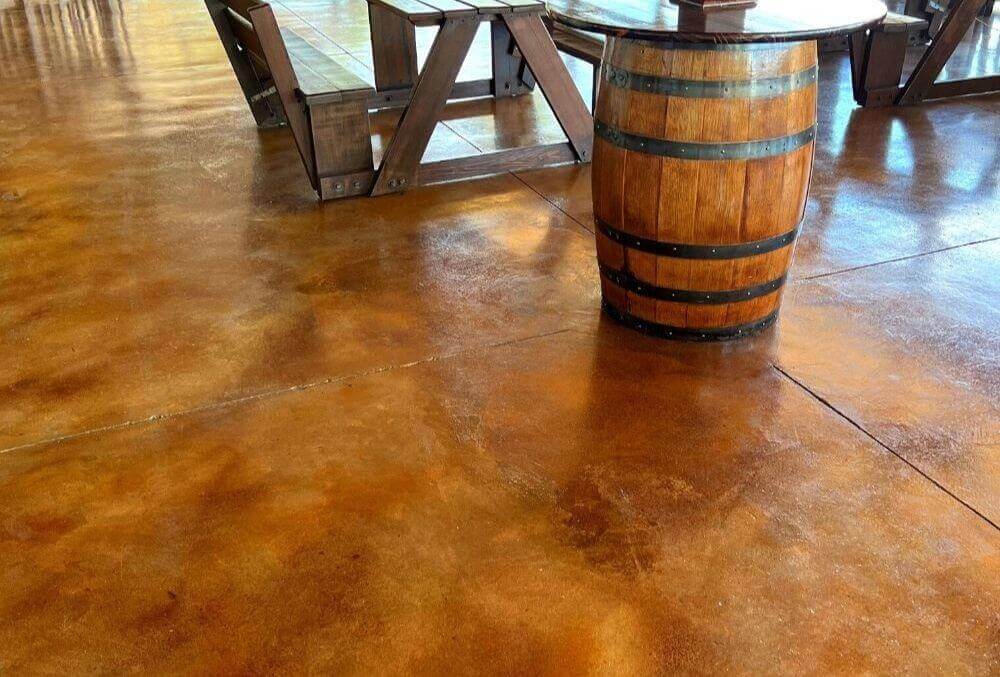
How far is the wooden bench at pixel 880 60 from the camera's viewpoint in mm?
4770

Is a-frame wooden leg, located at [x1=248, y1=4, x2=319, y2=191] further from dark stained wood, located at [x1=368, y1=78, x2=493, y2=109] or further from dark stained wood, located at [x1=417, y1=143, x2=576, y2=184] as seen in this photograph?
dark stained wood, located at [x1=368, y1=78, x2=493, y2=109]

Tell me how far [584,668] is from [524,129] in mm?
3362

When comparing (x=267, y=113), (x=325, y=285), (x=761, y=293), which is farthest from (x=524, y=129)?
(x=761, y=293)

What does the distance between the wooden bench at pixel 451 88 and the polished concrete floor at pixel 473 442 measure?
0.16m

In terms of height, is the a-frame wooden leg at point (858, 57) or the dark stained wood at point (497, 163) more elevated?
the a-frame wooden leg at point (858, 57)

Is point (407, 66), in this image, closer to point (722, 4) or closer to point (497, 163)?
point (497, 163)

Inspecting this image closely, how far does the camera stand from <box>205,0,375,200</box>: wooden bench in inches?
143

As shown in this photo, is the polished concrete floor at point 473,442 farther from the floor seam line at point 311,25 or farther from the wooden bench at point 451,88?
the floor seam line at point 311,25

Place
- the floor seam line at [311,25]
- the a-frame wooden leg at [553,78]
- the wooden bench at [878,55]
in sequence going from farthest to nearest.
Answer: the floor seam line at [311,25]
the wooden bench at [878,55]
the a-frame wooden leg at [553,78]

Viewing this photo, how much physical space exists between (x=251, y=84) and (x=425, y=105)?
52.6 inches

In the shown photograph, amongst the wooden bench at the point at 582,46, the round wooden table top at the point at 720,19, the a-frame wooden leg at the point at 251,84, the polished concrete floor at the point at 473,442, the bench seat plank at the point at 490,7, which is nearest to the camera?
the polished concrete floor at the point at 473,442

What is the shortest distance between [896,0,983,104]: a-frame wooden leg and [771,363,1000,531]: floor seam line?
3014mm

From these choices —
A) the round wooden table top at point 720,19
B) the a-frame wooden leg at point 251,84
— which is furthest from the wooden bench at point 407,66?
the round wooden table top at point 720,19

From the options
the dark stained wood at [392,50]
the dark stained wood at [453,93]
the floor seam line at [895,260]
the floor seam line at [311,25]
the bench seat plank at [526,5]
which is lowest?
the floor seam line at [895,260]
